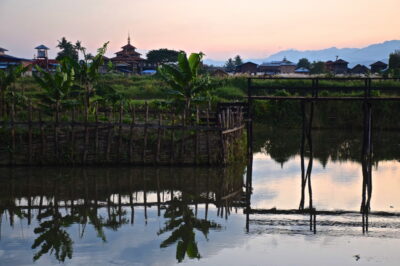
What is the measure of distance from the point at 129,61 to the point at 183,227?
178 feet

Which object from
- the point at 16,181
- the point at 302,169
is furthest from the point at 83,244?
the point at 302,169

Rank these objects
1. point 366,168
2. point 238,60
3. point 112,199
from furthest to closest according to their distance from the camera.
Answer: point 238,60 < point 366,168 < point 112,199

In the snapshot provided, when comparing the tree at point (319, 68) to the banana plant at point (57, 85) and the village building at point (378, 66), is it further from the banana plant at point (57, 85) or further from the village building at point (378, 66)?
the banana plant at point (57, 85)

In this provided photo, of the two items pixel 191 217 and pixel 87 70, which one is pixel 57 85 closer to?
pixel 87 70

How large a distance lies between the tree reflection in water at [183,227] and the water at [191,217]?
27 millimetres

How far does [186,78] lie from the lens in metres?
22.6

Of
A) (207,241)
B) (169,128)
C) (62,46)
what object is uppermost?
(62,46)

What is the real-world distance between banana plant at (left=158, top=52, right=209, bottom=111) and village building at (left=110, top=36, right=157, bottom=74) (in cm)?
4233

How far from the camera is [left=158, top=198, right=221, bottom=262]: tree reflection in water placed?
12547mm

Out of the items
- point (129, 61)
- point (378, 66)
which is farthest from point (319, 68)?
point (129, 61)

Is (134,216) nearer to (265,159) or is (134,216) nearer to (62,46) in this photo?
(265,159)

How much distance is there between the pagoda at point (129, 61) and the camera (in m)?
66.2

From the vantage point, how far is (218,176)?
2011 centimetres

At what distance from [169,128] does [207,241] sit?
833cm
